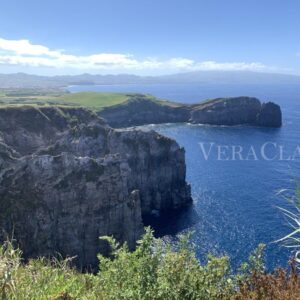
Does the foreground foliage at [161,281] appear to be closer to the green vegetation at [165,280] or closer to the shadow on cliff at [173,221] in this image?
the green vegetation at [165,280]

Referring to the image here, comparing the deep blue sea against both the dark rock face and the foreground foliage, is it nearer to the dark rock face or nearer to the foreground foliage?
the dark rock face

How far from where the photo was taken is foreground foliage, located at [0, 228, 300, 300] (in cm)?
880

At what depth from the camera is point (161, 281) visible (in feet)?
30.3

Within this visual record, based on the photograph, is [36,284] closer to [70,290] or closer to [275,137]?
[70,290]

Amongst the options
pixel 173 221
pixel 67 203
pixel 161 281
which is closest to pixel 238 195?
pixel 173 221

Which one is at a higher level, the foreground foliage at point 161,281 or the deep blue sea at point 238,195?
the foreground foliage at point 161,281

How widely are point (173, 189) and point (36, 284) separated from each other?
10188 cm

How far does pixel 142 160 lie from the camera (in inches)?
4343

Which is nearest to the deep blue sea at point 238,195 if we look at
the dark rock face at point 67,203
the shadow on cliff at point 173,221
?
the shadow on cliff at point 173,221

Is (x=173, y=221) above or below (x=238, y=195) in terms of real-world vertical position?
below

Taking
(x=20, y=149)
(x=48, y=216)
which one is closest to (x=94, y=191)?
(x=48, y=216)

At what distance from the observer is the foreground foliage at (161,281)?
8.80 m

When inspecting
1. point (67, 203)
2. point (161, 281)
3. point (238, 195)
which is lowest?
point (238, 195)

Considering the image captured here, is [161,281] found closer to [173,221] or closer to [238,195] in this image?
[173,221]
